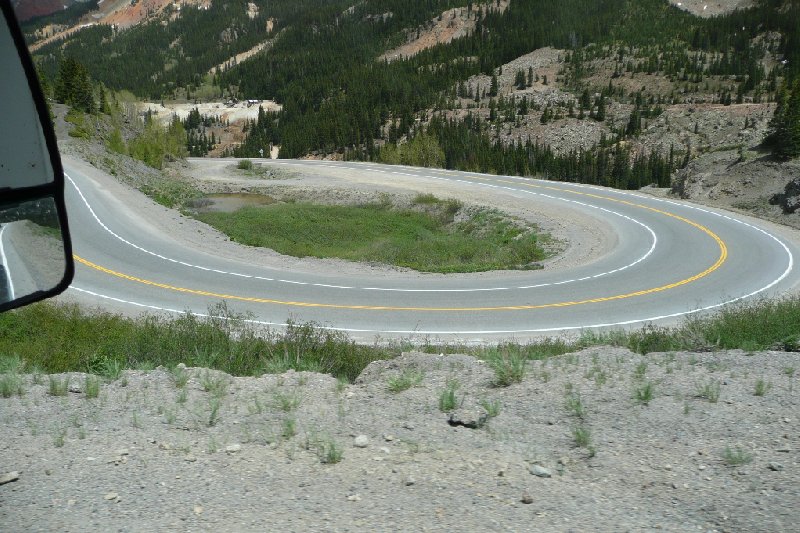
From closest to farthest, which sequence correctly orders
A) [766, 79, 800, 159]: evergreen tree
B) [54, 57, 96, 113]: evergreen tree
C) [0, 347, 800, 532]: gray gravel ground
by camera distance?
[0, 347, 800, 532]: gray gravel ground → [766, 79, 800, 159]: evergreen tree → [54, 57, 96, 113]: evergreen tree

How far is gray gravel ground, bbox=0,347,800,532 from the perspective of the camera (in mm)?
4207

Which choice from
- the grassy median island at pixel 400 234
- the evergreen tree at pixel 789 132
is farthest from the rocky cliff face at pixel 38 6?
the evergreen tree at pixel 789 132

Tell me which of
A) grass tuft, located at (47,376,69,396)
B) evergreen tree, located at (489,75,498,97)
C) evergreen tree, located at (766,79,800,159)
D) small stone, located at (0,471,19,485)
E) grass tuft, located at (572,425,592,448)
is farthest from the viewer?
evergreen tree, located at (489,75,498,97)

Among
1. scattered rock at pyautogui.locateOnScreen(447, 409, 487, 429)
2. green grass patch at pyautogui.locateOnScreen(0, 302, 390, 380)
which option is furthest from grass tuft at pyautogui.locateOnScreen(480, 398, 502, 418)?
green grass patch at pyautogui.locateOnScreen(0, 302, 390, 380)

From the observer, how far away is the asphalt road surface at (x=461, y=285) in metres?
17.0

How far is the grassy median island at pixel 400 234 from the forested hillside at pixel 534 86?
99.2 feet

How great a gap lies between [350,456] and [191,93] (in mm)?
173846

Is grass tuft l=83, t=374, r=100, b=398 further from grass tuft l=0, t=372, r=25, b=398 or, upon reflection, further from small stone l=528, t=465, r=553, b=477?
small stone l=528, t=465, r=553, b=477

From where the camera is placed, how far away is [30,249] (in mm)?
2857

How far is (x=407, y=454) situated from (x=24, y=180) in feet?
11.3

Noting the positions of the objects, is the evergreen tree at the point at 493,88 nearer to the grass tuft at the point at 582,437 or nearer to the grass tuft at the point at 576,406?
the grass tuft at the point at 576,406

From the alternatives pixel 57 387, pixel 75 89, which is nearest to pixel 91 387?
pixel 57 387

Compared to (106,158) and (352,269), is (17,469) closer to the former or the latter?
(352,269)

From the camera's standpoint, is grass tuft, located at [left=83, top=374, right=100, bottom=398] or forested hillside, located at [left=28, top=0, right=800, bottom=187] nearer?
grass tuft, located at [left=83, top=374, right=100, bottom=398]
